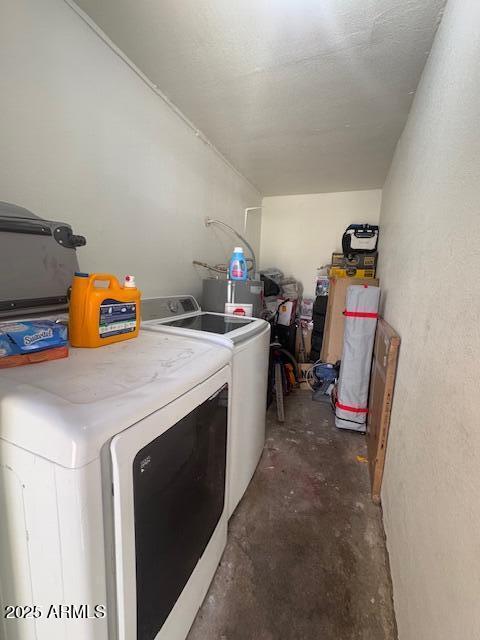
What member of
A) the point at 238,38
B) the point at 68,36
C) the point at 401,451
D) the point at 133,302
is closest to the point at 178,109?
the point at 238,38

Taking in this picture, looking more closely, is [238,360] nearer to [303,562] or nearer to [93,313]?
[93,313]

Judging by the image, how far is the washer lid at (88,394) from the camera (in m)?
0.46

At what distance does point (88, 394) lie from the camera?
1.85 feet

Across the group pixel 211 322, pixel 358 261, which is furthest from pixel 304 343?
pixel 211 322

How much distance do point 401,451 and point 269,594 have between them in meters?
0.78

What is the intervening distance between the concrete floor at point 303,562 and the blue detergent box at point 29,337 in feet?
3.64

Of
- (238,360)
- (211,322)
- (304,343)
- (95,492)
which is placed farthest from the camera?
(304,343)

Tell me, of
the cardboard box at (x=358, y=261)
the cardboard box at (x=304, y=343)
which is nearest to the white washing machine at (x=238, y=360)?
the cardboard box at (x=304, y=343)

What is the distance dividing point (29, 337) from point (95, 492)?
1.42ft

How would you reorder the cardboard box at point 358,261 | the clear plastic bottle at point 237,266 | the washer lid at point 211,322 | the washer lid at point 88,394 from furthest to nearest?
1. the cardboard box at point 358,261
2. the clear plastic bottle at point 237,266
3. the washer lid at point 211,322
4. the washer lid at point 88,394

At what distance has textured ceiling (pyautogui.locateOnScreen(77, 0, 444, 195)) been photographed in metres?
1.14

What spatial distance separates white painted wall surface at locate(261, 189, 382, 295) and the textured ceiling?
112 centimetres

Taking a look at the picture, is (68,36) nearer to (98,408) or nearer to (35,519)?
(98,408)

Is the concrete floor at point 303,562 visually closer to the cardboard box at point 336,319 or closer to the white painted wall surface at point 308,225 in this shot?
the cardboard box at point 336,319
